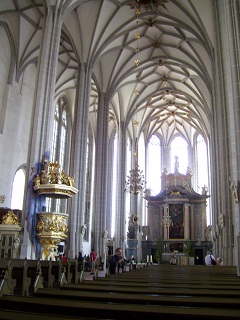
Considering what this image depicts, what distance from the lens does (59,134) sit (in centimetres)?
2659

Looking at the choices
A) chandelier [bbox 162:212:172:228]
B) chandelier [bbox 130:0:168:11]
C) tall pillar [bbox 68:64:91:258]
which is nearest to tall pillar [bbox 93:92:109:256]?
tall pillar [bbox 68:64:91:258]

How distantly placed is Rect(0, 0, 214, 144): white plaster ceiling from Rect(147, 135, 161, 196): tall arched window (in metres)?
5.52

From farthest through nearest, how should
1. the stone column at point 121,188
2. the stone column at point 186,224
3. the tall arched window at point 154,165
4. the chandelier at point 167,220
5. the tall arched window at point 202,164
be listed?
the tall arched window at point 154,165 → the tall arched window at point 202,164 → the stone column at point 186,224 → the chandelier at point 167,220 → the stone column at point 121,188

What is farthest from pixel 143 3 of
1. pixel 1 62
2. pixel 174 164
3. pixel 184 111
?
pixel 174 164

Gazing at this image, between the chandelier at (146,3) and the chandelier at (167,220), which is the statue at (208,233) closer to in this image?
the chandelier at (167,220)

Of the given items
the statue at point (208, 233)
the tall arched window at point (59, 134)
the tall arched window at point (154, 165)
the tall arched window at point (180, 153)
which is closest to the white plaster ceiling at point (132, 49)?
the tall arched window at point (59, 134)

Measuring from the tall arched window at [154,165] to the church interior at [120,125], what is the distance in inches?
4.8

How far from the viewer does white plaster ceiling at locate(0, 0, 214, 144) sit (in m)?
19.7

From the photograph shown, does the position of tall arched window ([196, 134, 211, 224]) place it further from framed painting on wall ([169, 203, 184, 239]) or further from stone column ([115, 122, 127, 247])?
stone column ([115, 122, 127, 247])

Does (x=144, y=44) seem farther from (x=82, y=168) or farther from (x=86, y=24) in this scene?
(x=82, y=168)

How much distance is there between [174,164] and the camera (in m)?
37.9

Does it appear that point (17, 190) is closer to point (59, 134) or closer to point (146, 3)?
point (59, 134)

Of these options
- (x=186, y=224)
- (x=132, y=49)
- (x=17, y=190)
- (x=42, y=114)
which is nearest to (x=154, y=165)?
(x=186, y=224)

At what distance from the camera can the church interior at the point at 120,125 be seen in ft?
43.5
